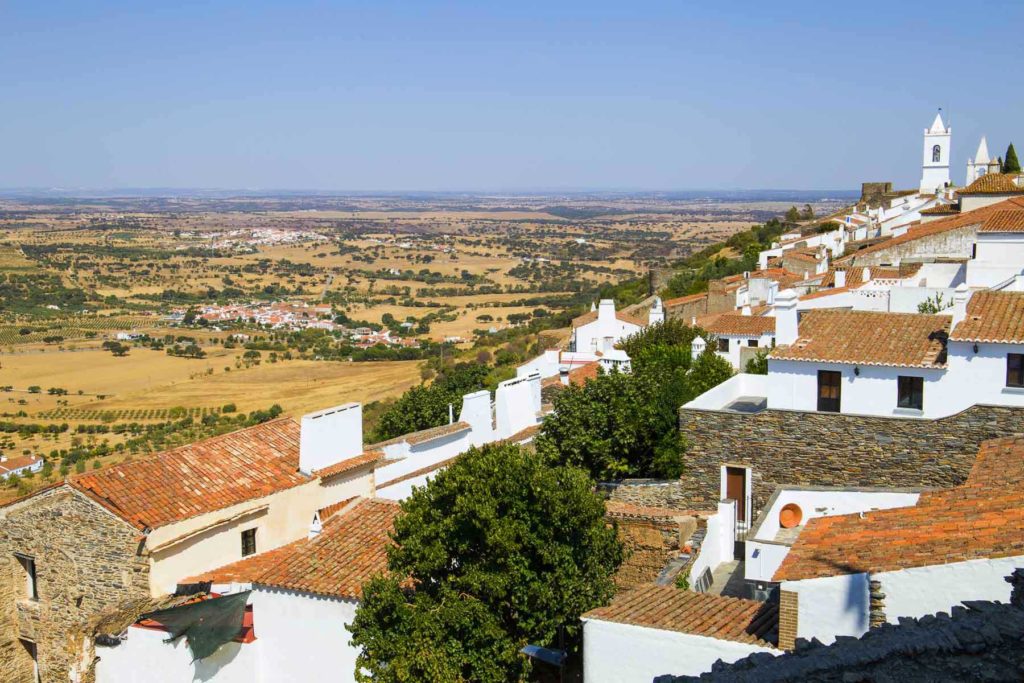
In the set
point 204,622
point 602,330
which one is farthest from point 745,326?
point 204,622

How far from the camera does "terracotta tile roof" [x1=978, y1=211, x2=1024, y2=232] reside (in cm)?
2394

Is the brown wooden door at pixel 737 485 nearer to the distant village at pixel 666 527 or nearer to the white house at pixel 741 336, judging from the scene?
the distant village at pixel 666 527

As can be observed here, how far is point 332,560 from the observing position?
12547mm

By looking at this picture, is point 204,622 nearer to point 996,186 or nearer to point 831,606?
point 831,606

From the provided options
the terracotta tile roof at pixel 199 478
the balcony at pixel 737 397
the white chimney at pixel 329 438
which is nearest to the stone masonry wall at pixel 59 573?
the terracotta tile roof at pixel 199 478

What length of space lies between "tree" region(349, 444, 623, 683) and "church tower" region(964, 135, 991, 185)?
48626mm

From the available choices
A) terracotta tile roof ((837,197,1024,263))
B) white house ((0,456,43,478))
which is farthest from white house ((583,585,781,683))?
white house ((0,456,43,478))

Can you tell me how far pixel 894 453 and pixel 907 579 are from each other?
6.20 m

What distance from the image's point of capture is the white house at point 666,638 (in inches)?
358

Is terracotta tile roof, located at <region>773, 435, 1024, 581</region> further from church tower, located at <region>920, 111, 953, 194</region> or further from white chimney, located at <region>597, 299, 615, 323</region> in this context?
church tower, located at <region>920, 111, 953, 194</region>

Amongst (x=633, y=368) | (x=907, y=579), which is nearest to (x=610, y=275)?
(x=633, y=368)

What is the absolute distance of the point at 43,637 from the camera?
44.4 feet

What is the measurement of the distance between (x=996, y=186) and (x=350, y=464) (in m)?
28.4

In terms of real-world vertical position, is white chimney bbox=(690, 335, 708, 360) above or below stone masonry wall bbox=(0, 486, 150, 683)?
above
